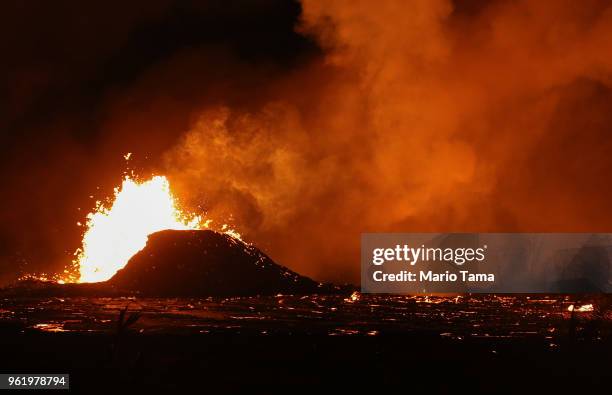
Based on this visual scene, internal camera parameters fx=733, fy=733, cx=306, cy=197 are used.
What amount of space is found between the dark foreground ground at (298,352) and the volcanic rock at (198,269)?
94.5 feet

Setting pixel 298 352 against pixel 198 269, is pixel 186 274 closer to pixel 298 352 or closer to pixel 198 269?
pixel 198 269

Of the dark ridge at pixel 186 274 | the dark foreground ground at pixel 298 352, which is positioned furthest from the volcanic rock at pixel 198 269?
the dark foreground ground at pixel 298 352

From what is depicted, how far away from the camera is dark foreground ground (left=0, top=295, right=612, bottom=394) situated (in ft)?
110

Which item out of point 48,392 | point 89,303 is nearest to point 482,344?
point 48,392

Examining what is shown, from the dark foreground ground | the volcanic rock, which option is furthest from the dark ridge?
the dark foreground ground

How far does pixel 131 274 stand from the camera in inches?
4355

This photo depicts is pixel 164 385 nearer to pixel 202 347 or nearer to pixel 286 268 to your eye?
pixel 202 347

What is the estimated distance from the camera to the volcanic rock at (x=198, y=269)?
365 feet

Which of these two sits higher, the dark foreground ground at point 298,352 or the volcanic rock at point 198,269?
the volcanic rock at point 198,269

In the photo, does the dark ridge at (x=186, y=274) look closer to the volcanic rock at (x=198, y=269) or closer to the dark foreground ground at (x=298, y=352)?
the volcanic rock at (x=198, y=269)

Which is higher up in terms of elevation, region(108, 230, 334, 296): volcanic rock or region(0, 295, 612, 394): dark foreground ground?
region(108, 230, 334, 296): volcanic rock

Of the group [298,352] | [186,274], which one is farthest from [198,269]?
[298,352]

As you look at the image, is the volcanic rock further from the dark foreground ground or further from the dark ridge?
the dark foreground ground

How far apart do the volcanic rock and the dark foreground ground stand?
2881cm
